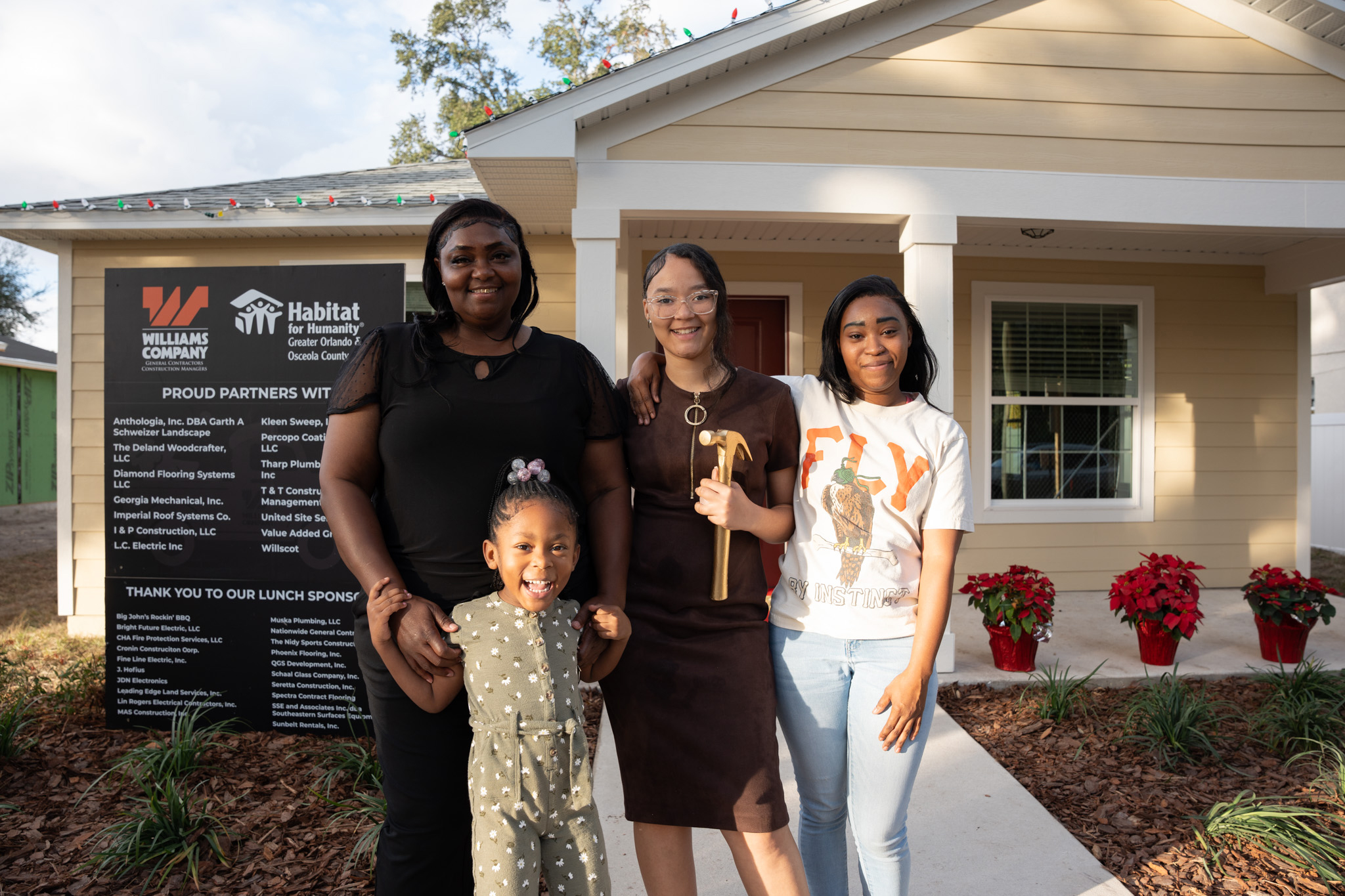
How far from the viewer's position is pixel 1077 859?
110 inches

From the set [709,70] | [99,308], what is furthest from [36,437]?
[709,70]

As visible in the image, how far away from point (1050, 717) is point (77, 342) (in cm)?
703

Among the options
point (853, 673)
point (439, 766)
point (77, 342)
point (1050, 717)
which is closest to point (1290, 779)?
point (1050, 717)

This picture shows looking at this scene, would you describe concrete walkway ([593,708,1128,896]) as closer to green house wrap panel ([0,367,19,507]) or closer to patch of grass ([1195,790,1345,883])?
patch of grass ([1195,790,1345,883])

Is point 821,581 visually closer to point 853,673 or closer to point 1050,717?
point 853,673

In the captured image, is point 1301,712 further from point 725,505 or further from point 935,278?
point 725,505

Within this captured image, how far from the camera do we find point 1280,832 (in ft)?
9.09

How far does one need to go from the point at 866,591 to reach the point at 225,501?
10.6 feet

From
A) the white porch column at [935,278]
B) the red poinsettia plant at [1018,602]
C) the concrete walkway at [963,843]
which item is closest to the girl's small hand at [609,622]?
the concrete walkway at [963,843]

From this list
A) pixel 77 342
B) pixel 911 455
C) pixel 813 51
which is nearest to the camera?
pixel 911 455

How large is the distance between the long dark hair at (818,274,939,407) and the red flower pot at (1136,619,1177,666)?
142 inches

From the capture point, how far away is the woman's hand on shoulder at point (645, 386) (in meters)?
1.93

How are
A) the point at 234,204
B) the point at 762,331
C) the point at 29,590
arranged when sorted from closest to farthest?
the point at 234,204
the point at 762,331
the point at 29,590

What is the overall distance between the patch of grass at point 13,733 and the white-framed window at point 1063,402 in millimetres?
6473
